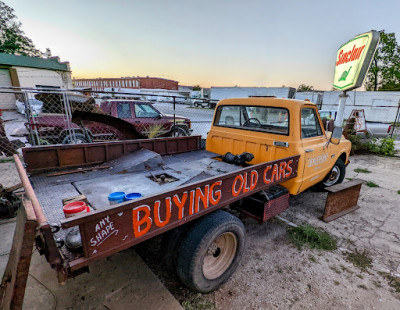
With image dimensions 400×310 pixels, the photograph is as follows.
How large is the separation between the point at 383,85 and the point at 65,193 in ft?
139

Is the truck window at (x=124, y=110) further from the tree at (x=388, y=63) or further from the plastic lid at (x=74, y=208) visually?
the tree at (x=388, y=63)

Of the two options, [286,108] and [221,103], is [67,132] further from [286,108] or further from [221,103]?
[286,108]

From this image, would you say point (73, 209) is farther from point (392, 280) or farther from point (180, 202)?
point (392, 280)

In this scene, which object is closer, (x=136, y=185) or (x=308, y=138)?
(x=136, y=185)

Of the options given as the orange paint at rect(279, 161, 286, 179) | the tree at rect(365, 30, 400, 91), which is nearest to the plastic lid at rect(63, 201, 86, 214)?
the orange paint at rect(279, 161, 286, 179)

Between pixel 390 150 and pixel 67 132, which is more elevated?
pixel 67 132

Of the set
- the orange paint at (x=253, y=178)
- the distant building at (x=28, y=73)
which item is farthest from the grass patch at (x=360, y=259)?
the distant building at (x=28, y=73)

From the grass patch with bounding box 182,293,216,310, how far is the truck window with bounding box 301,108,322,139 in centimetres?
271

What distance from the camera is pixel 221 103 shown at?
14.1 ft

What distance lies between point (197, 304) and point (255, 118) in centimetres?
304

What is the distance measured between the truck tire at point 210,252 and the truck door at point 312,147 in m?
1.73

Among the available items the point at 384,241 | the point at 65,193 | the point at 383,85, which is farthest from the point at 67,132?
the point at 383,85

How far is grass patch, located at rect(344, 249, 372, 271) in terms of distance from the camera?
2793mm

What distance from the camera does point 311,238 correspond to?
3311 mm
